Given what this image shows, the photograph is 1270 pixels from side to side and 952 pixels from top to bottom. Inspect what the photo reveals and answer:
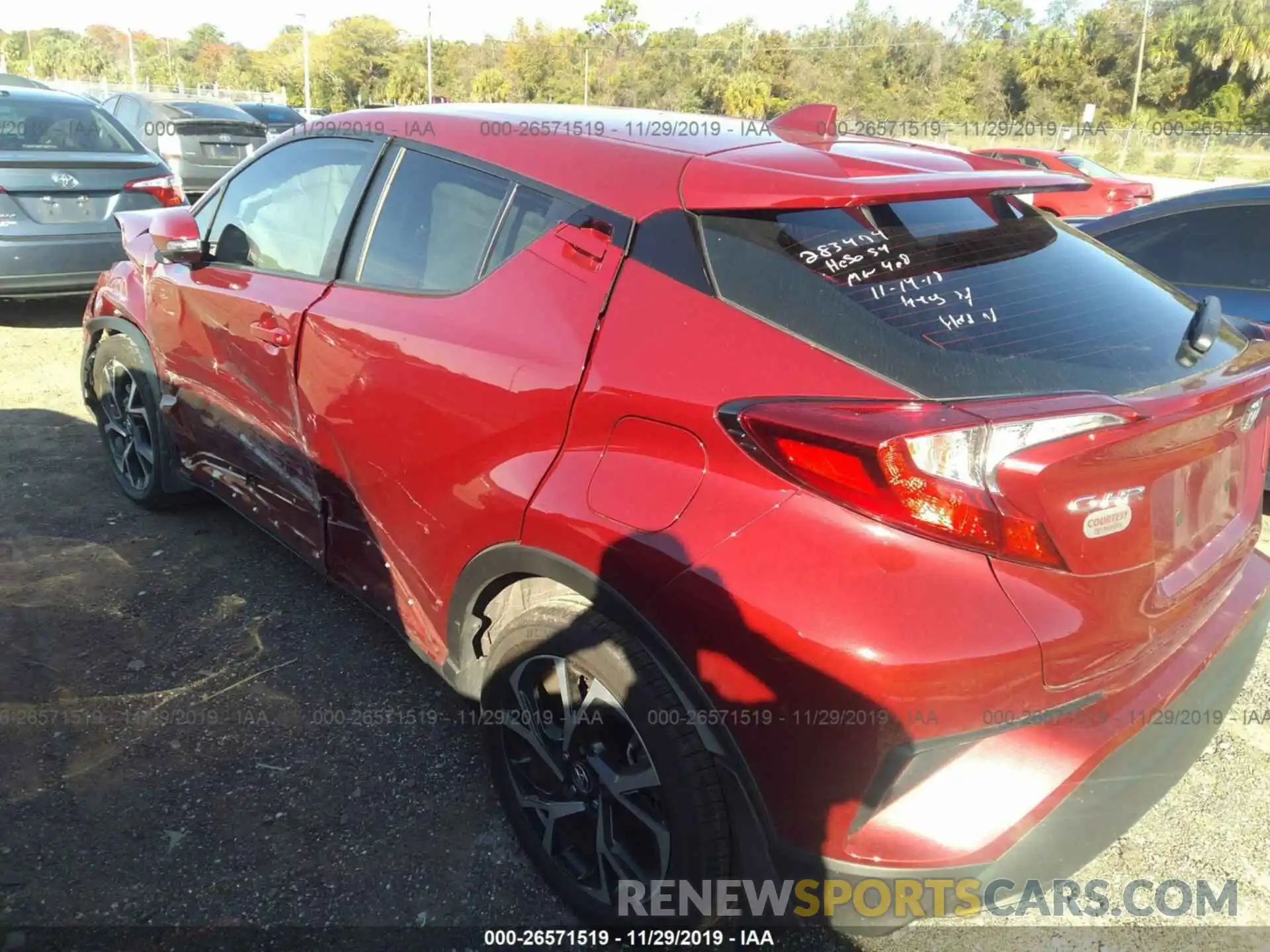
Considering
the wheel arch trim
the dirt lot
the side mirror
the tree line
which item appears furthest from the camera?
the tree line

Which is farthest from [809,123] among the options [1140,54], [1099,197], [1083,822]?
[1140,54]

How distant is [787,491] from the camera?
1693mm

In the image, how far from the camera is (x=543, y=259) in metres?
2.25

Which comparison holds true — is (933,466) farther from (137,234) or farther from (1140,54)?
(1140,54)

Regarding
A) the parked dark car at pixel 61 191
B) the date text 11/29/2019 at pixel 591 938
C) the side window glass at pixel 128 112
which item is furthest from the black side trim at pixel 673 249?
the side window glass at pixel 128 112

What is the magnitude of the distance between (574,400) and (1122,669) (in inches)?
47.7

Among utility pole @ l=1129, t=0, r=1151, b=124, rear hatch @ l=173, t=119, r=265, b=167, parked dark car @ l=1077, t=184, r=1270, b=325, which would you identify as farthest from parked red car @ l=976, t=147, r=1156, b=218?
utility pole @ l=1129, t=0, r=1151, b=124

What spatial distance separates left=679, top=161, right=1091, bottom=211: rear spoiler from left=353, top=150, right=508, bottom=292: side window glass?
633mm

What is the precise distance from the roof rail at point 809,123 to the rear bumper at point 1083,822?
166cm

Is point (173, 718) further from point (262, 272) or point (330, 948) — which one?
point (262, 272)

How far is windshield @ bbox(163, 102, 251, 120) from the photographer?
1248 cm

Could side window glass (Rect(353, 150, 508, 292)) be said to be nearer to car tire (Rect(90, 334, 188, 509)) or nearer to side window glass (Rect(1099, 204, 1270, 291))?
car tire (Rect(90, 334, 188, 509))

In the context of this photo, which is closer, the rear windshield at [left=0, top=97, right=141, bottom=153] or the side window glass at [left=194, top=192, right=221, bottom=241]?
the side window glass at [left=194, top=192, right=221, bottom=241]

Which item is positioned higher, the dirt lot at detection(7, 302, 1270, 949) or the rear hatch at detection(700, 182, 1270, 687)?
the rear hatch at detection(700, 182, 1270, 687)
